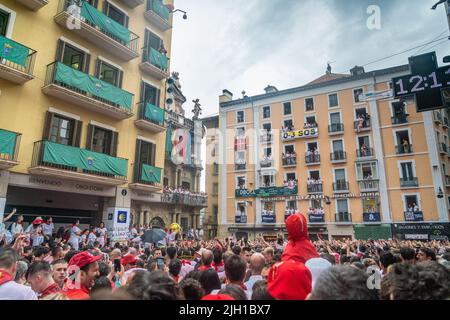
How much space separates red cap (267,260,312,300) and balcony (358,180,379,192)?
103ft

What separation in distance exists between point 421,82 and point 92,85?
1265 cm

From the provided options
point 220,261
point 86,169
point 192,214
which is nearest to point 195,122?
point 192,214

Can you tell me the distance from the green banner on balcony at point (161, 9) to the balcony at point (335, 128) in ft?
71.6

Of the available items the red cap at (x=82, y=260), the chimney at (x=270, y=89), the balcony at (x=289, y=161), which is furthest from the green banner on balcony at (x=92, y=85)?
the chimney at (x=270, y=89)

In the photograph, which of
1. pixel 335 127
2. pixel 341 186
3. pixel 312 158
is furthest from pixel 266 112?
pixel 341 186

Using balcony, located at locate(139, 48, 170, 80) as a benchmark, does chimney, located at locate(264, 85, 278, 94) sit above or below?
above

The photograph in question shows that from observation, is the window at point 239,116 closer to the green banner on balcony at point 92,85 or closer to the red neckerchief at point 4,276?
the green banner on balcony at point 92,85

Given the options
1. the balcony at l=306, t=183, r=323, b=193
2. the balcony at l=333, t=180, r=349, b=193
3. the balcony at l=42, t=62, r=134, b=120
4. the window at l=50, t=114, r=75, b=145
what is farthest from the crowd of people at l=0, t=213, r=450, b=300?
the balcony at l=306, t=183, r=323, b=193

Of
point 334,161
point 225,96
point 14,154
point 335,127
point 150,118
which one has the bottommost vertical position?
point 14,154

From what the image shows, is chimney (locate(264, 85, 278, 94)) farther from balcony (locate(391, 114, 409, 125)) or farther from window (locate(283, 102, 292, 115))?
balcony (locate(391, 114, 409, 125))

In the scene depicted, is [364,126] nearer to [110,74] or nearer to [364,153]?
[364,153]

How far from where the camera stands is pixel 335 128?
3378 centimetres

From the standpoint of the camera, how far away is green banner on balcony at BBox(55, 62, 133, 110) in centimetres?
1285
